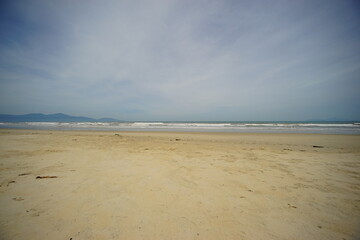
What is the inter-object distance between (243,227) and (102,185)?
8.82 ft

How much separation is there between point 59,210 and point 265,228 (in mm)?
2950

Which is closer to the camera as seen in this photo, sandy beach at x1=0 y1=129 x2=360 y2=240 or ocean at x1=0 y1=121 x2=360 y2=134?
sandy beach at x1=0 y1=129 x2=360 y2=240

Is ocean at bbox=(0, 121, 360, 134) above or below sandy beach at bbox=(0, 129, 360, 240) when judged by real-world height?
above

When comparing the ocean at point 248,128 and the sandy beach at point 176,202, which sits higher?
the ocean at point 248,128

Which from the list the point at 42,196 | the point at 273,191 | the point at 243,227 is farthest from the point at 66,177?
the point at 273,191

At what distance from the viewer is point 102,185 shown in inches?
121

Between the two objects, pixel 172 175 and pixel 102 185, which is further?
pixel 172 175

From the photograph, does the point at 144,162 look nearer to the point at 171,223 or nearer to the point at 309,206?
the point at 171,223

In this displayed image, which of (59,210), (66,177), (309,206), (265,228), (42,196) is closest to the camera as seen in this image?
(265,228)

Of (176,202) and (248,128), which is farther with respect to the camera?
(248,128)

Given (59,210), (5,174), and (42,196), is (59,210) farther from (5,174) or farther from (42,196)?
(5,174)

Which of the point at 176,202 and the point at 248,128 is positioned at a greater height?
the point at 248,128

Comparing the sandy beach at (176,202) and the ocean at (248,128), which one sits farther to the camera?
the ocean at (248,128)

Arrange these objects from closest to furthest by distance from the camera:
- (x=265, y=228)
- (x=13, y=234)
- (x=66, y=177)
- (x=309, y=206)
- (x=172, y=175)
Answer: (x=13, y=234) → (x=265, y=228) → (x=309, y=206) → (x=66, y=177) → (x=172, y=175)
